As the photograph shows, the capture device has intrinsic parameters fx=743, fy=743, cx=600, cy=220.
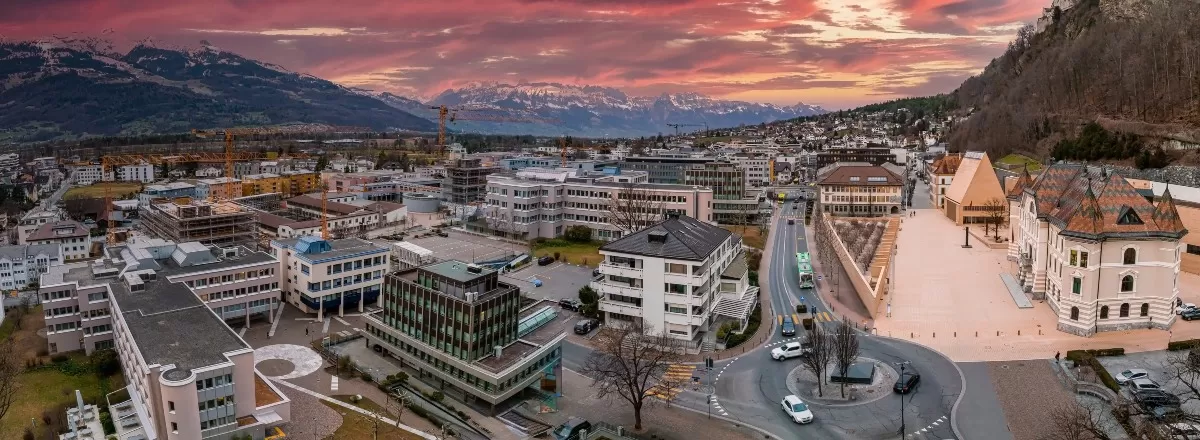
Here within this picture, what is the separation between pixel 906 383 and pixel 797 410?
6674 mm

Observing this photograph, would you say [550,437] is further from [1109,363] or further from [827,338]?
[1109,363]

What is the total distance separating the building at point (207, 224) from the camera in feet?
238

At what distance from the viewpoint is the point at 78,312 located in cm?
4731

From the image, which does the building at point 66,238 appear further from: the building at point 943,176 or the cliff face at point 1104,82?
the cliff face at point 1104,82

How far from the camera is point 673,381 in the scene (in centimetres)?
3953

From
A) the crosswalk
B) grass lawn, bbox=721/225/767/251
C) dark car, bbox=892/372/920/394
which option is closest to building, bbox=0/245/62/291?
the crosswalk

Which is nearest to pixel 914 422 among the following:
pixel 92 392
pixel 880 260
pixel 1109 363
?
pixel 1109 363

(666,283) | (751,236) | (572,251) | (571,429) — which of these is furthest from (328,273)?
(751,236)

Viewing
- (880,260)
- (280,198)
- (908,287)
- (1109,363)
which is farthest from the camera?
(280,198)

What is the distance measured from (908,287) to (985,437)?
25.6 metres

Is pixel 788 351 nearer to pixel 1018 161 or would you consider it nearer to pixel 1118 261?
pixel 1118 261

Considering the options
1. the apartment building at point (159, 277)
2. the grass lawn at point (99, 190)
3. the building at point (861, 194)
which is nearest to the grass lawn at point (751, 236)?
the building at point (861, 194)

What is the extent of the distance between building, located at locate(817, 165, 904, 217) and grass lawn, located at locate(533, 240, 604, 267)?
33.4 metres

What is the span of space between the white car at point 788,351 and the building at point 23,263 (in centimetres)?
6910
